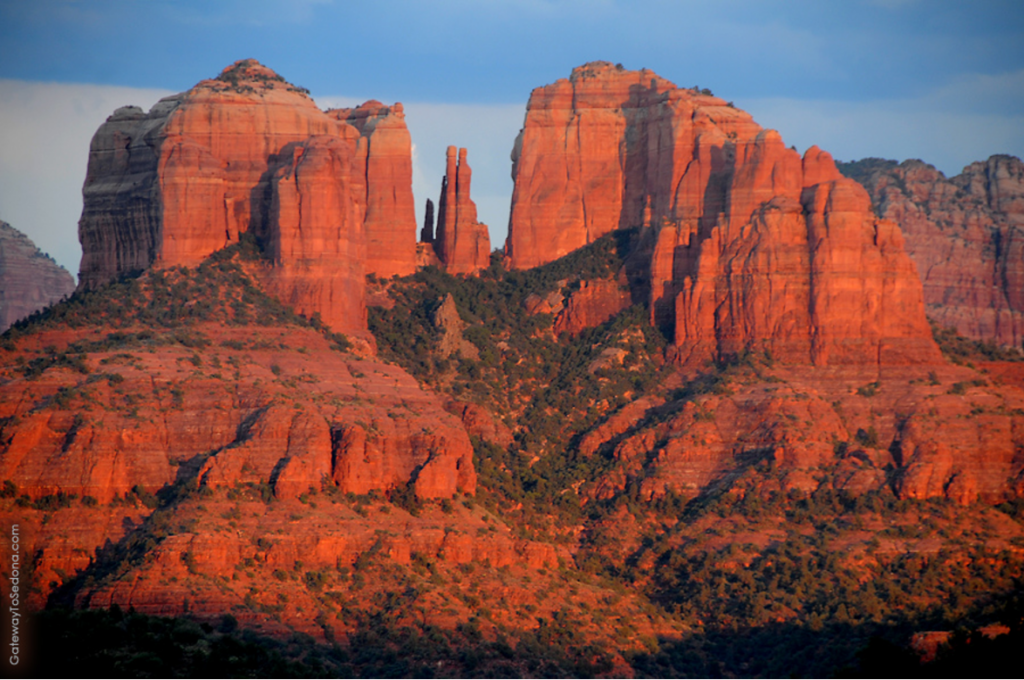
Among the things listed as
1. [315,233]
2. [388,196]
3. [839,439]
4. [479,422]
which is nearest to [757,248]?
[839,439]

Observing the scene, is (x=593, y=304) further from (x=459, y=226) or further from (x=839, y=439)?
(x=839, y=439)

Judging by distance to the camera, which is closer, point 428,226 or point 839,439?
point 839,439

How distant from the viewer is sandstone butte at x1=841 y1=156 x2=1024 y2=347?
148250 mm

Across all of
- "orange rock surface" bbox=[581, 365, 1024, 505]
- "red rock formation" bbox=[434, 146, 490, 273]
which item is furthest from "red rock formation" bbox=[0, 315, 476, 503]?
"red rock formation" bbox=[434, 146, 490, 273]

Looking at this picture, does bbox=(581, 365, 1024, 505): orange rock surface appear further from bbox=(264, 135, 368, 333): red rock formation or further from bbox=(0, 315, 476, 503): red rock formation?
bbox=(264, 135, 368, 333): red rock formation

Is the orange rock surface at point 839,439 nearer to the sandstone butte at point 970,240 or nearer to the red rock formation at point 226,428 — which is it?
the red rock formation at point 226,428

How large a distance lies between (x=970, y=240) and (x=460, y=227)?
4908 cm

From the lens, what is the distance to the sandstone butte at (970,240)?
148 meters

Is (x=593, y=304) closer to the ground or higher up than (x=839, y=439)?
higher up

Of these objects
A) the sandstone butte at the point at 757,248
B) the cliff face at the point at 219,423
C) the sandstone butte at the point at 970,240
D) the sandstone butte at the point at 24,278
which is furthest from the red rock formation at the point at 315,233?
the sandstone butte at the point at 24,278

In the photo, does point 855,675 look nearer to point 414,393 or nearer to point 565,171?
point 414,393

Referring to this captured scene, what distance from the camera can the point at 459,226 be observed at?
12888 centimetres

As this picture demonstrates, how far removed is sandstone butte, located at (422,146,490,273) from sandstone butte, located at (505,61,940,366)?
11.3m

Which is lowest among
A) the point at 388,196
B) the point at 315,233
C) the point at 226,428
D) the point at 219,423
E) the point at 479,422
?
the point at 479,422
